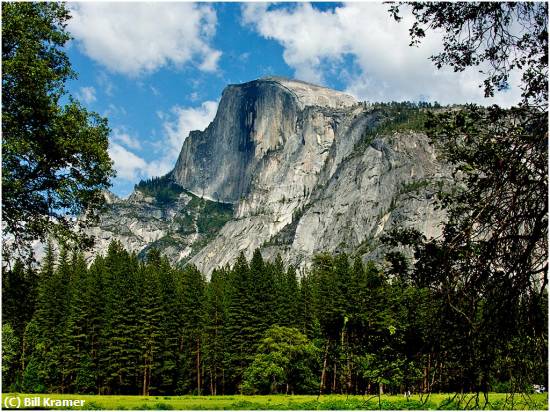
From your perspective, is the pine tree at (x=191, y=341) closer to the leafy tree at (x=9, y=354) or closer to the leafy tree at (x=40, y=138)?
the leafy tree at (x=9, y=354)

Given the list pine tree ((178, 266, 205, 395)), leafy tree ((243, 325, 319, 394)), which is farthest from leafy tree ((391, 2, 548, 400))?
pine tree ((178, 266, 205, 395))

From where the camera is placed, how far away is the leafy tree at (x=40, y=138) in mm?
11531

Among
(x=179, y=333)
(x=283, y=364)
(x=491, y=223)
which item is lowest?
(x=283, y=364)

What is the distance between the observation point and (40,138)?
40.1 ft

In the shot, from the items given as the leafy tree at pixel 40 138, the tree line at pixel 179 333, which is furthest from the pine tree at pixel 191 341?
the leafy tree at pixel 40 138

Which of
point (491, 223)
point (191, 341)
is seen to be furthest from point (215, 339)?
point (491, 223)

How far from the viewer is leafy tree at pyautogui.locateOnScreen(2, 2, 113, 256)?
11531 millimetres

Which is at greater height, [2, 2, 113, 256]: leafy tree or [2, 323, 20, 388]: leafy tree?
[2, 2, 113, 256]: leafy tree

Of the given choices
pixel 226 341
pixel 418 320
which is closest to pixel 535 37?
pixel 418 320

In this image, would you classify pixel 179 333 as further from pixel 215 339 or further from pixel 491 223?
pixel 491 223

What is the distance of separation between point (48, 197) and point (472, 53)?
9507 mm

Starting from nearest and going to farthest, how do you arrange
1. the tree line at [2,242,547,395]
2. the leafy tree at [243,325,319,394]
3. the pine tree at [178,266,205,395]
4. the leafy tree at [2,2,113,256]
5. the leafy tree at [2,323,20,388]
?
the leafy tree at [2,2,113,256]
the leafy tree at [243,325,319,394]
the tree line at [2,242,547,395]
the leafy tree at [2,323,20,388]
the pine tree at [178,266,205,395]

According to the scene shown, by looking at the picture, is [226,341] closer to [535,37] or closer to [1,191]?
[1,191]

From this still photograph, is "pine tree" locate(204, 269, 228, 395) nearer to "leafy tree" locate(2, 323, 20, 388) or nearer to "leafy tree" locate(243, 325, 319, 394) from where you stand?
"leafy tree" locate(243, 325, 319, 394)
